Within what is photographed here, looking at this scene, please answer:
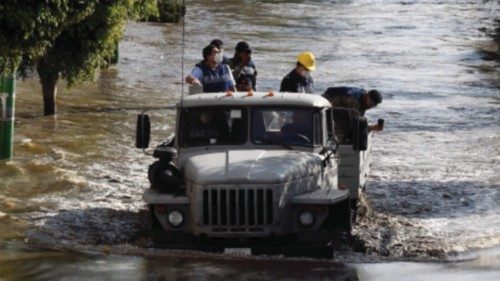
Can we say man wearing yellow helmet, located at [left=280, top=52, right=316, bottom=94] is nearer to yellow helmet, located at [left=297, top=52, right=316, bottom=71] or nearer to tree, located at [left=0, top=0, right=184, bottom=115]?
yellow helmet, located at [left=297, top=52, right=316, bottom=71]

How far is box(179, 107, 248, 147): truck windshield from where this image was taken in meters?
13.9

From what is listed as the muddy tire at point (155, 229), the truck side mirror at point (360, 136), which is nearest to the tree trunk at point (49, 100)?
the truck side mirror at point (360, 136)

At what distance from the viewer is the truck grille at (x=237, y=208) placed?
1256 centimetres

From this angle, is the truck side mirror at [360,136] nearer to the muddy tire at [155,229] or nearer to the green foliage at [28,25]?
the muddy tire at [155,229]

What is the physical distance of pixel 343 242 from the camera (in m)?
14.4

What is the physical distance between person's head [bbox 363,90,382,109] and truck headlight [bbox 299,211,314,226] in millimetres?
3345

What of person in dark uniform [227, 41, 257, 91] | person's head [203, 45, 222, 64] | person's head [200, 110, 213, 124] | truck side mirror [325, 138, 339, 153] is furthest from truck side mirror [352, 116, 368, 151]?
person in dark uniform [227, 41, 257, 91]

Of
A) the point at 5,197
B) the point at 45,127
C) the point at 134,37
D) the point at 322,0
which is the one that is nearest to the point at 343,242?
the point at 5,197

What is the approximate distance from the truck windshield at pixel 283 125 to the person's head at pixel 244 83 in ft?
9.85

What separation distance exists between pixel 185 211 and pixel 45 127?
11707mm

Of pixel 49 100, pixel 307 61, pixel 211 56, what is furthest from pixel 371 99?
pixel 49 100

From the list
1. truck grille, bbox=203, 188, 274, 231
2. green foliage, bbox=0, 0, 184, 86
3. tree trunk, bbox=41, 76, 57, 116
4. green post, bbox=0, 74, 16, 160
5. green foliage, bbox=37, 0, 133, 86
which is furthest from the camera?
tree trunk, bbox=41, 76, 57, 116

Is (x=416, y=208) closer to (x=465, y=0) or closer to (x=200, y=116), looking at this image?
(x=200, y=116)

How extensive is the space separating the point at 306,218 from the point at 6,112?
25.8 ft
